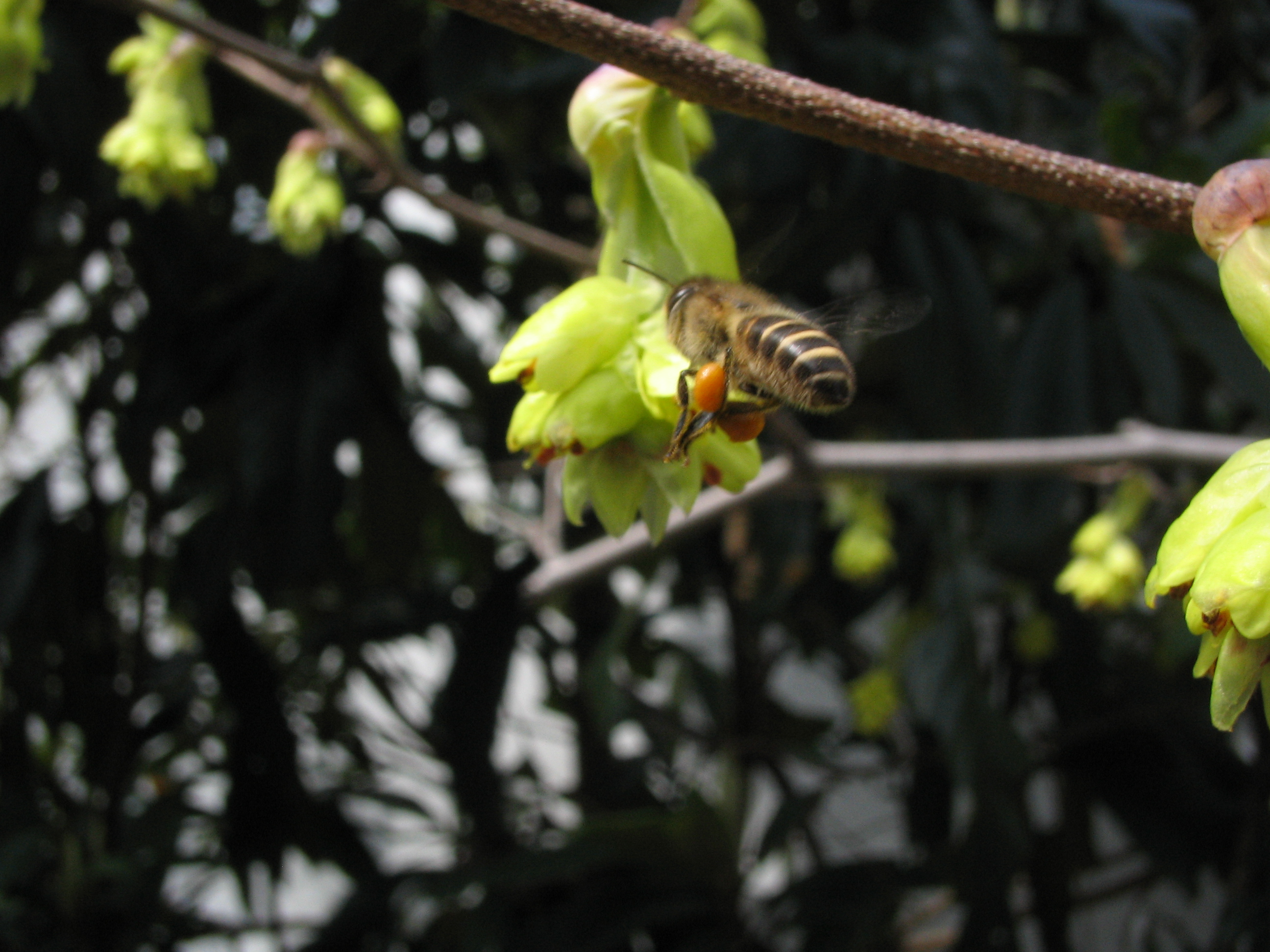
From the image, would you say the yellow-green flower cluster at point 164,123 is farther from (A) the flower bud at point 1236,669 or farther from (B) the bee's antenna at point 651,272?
(A) the flower bud at point 1236,669

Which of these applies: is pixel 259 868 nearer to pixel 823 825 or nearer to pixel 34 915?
pixel 34 915

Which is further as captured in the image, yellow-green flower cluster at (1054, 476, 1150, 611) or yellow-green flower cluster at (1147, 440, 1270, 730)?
yellow-green flower cluster at (1054, 476, 1150, 611)

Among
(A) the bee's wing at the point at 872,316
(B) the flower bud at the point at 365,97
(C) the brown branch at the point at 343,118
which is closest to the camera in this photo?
(A) the bee's wing at the point at 872,316

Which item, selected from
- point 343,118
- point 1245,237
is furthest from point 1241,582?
point 343,118

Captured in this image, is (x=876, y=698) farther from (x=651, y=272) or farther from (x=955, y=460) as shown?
(x=651, y=272)

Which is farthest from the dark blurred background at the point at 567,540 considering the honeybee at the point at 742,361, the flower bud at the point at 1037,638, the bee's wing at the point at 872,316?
the honeybee at the point at 742,361

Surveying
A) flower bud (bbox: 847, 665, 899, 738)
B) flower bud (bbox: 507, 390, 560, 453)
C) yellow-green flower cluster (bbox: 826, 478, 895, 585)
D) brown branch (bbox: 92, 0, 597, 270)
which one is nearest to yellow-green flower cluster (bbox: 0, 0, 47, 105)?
brown branch (bbox: 92, 0, 597, 270)

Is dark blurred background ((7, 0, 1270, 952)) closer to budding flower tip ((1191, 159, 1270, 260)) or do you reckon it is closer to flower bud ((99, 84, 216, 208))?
flower bud ((99, 84, 216, 208))
